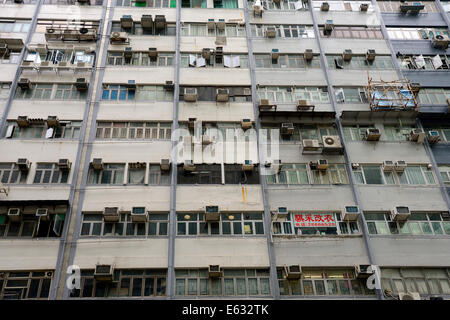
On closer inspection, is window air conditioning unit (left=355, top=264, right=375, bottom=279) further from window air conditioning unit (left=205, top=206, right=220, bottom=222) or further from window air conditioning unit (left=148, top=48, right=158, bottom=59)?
window air conditioning unit (left=148, top=48, right=158, bottom=59)

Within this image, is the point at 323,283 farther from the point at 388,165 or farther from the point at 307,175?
the point at 388,165

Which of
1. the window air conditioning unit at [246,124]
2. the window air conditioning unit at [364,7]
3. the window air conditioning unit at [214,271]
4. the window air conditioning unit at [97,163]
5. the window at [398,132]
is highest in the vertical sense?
the window air conditioning unit at [364,7]

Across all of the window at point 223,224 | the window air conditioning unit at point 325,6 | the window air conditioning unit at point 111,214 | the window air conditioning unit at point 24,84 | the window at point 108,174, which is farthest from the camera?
the window air conditioning unit at point 325,6

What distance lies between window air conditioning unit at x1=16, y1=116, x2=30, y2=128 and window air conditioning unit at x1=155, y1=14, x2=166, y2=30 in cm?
941

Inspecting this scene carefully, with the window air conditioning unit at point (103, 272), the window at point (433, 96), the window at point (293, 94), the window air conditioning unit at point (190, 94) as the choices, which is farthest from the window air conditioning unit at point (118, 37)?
the window at point (433, 96)

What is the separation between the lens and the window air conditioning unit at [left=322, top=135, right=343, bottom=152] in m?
19.7

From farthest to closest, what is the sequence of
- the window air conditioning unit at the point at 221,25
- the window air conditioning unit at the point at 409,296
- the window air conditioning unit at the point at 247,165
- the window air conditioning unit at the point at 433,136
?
the window air conditioning unit at the point at 221,25
the window air conditioning unit at the point at 433,136
the window air conditioning unit at the point at 247,165
the window air conditioning unit at the point at 409,296

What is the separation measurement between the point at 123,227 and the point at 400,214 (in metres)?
12.0

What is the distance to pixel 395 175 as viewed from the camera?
19422 mm

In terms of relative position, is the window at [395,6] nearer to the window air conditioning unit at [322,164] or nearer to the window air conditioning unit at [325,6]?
the window air conditioning unit at [325,6]

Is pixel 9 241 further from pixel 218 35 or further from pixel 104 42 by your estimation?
pixel 218 35

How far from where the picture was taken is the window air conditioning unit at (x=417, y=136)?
66.0 ft

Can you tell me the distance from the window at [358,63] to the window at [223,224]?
420 inches

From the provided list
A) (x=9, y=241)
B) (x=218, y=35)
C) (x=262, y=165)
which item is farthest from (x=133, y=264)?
(x=218, y=35)
